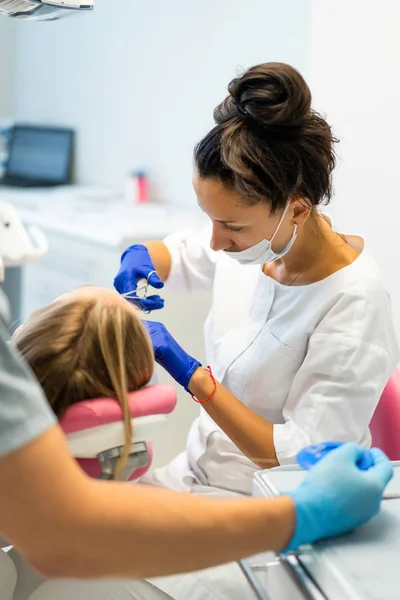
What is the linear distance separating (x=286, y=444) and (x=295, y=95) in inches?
23.2

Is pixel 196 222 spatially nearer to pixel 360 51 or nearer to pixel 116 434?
pixel 360 51

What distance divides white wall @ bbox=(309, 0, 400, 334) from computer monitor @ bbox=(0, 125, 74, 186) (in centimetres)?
211

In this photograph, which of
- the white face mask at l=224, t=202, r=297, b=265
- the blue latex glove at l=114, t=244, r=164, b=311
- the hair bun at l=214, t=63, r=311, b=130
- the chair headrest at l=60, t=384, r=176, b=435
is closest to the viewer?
the chair headrest at l=60, t=384, r=176, b=435

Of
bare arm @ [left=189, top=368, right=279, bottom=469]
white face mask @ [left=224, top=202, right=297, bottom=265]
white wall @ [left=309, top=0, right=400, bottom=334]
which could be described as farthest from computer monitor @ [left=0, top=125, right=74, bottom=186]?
bare arm @ [left=189, top=368, right=279, bottom=469]

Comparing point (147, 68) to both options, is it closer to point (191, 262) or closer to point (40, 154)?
point (40, 154)

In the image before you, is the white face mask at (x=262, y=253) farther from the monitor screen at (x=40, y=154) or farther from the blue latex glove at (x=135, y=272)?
the monitor screen at (x=40, y=154)

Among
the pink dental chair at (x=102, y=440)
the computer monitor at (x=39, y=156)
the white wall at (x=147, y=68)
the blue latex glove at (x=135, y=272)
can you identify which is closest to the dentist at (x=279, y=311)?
the blue latex glove at (x=135, y=272)

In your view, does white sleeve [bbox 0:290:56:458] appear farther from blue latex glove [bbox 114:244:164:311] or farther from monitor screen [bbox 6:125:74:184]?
monitor screen [bbox 6:125:74:184]

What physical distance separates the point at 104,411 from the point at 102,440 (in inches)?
1.5

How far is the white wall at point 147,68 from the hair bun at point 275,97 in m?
1.24

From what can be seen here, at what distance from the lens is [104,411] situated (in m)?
0.98

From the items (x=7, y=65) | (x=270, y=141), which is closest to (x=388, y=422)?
(x=270, y=141)

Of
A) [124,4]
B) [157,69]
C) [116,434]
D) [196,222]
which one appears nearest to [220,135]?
[116,434]

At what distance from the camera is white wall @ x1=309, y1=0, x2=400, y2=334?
1.86 meters
